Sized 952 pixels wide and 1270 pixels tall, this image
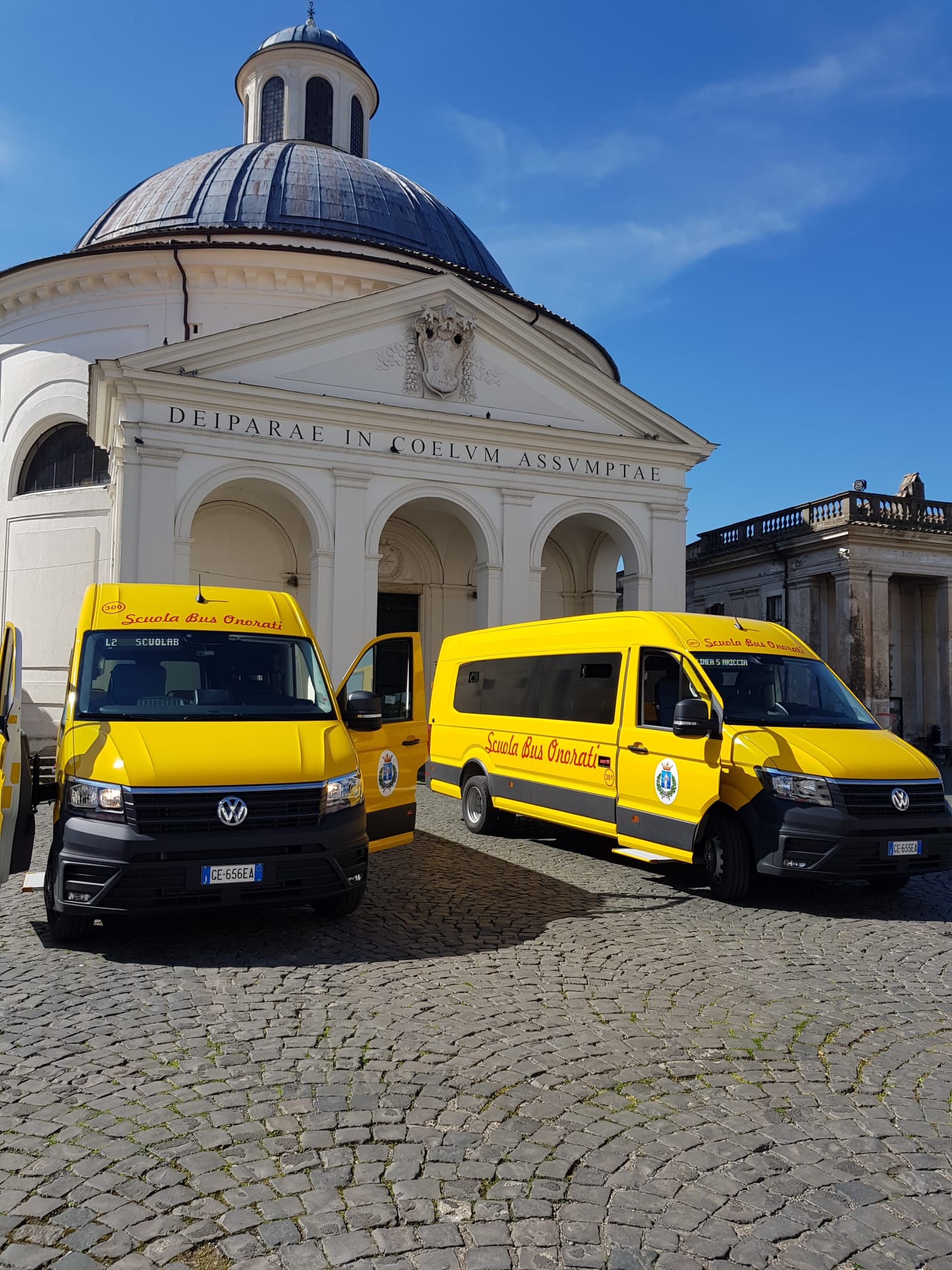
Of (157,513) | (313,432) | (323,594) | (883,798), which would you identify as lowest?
(883,798)

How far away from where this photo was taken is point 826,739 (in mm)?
7941

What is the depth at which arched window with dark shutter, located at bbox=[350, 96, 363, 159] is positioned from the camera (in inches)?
1225

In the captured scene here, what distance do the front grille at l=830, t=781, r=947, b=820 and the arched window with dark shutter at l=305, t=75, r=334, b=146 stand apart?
29.0 m

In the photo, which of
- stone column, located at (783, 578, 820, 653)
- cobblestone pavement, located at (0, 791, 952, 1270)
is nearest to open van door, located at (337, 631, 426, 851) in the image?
cobblestone pavement, located at (0, 791, 952, 1270)

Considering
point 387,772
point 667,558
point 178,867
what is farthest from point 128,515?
point 178,867

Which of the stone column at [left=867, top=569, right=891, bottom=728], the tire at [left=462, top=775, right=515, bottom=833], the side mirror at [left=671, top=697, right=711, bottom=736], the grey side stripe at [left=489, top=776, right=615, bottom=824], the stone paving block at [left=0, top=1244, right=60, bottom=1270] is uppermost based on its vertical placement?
the stone column at [left=867, top=569, right=891, bottom=728]

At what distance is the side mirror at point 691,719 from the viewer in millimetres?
7840

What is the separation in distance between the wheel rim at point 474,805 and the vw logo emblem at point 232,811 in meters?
5.78

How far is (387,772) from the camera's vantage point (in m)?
8.33

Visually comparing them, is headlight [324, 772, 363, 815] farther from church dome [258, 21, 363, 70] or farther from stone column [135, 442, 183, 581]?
church dome [258, 21, 363, 70]

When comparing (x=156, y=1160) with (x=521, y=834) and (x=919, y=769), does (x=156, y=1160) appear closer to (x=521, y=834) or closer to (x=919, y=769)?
(x=919, y=769)

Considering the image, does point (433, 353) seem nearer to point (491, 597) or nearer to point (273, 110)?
point (491, 597)

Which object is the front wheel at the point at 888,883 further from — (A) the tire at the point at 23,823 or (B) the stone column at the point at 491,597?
(B) the stone column at the point at 491,597

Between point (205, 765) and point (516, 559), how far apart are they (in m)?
13.8
